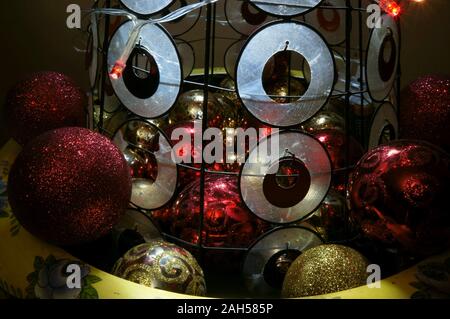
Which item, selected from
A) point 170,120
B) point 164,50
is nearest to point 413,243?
point 164,50

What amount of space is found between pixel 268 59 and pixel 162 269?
0.53 metres

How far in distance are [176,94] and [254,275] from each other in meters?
0.50

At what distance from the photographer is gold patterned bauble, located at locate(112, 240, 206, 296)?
1096mm

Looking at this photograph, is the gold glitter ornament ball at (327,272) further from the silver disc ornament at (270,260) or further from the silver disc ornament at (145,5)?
the silver disc ornament at (145,5)

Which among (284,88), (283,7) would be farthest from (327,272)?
(284,88)

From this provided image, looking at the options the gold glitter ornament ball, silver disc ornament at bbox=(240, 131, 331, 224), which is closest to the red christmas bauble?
silver disc ornament at bbox=(240, 131, 331, 224)

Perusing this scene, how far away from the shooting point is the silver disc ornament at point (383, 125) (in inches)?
57.4

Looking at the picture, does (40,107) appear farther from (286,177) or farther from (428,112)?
(428,112)

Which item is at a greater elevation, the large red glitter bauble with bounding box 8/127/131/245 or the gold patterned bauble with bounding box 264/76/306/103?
the gold patterned bauble with bounding box 264/76/306/103

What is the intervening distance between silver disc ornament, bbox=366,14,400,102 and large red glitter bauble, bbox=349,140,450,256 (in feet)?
0.85

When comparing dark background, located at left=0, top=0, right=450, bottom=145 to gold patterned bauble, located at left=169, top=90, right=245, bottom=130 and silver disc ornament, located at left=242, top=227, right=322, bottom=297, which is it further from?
silver disc ornament, located at left=242, top=227, right=322, bottom=297

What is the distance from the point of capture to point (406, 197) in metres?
1.11

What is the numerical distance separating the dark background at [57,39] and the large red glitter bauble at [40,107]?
832mm
